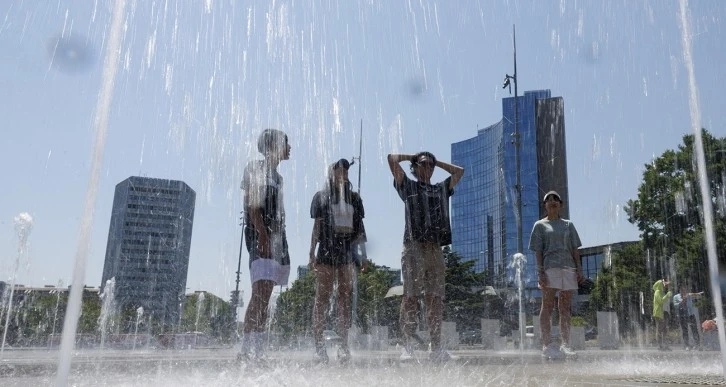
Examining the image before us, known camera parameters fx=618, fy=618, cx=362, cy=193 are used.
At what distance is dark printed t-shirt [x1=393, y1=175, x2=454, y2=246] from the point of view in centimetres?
477

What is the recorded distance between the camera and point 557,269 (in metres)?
5.47

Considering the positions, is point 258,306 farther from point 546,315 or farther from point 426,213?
point 546,315

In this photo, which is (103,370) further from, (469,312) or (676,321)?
(469,312)

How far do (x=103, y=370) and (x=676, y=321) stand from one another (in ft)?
38.4

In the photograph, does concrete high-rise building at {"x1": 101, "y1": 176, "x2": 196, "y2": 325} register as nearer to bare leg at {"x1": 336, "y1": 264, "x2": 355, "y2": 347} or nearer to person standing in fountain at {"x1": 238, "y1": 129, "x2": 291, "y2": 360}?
bare leg at {"x1": 336, "y1": 264, "x2": 355, "y2": 347}

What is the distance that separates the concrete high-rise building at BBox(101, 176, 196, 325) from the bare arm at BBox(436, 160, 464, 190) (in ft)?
35.1

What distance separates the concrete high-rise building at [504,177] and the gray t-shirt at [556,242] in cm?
3065

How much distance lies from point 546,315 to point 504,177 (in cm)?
5711

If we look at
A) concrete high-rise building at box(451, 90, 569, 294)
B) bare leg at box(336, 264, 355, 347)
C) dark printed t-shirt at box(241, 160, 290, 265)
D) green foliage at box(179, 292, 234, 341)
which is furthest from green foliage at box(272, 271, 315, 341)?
dark printed t-shirt at box(241, 160, 290, 265)

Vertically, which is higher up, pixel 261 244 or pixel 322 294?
pixel 261 244

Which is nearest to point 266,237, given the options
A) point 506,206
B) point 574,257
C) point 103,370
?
point 103,370

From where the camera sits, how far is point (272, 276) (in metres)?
4.25

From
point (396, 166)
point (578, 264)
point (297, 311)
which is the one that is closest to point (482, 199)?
point (297, 311)

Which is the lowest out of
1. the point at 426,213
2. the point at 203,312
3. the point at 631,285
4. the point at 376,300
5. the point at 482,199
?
the point at 426,213
